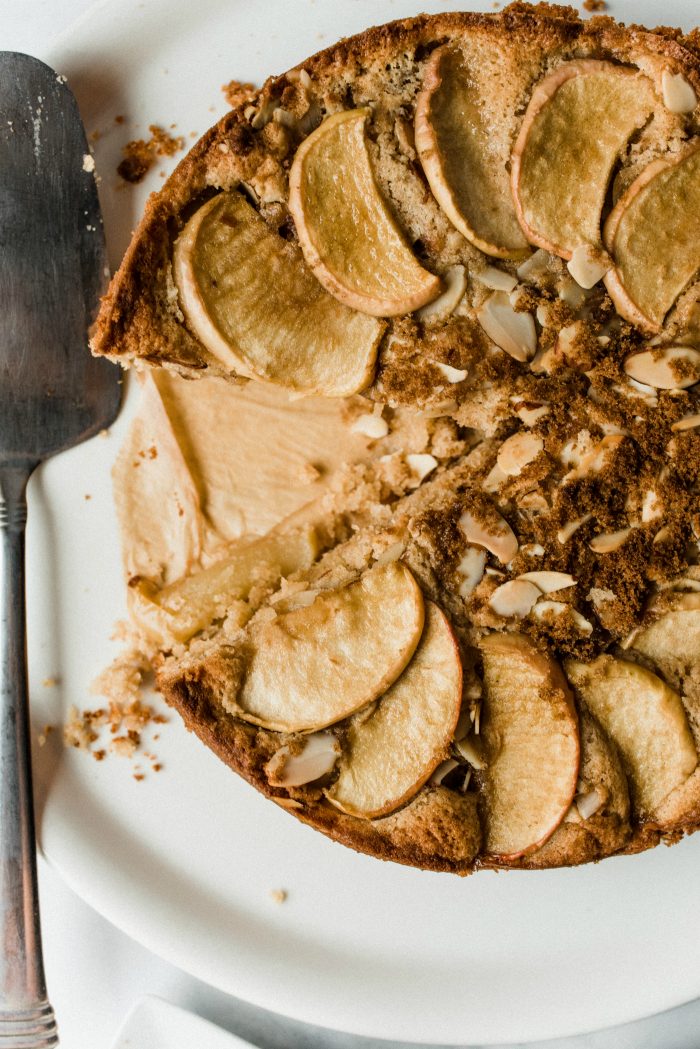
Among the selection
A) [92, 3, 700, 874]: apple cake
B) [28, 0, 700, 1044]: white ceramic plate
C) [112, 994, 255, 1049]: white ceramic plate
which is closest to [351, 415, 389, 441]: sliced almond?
[92, 3, 700, 874]: apple cake

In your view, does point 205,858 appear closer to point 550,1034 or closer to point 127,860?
point 127,860

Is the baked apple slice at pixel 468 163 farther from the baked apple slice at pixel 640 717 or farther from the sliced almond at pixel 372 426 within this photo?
the baked apple slice at pixel 640 717

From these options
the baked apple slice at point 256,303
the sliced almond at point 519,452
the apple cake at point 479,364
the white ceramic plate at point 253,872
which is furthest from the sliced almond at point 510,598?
the white ceramic plate at point 253,872

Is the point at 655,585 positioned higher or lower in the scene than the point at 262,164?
lower

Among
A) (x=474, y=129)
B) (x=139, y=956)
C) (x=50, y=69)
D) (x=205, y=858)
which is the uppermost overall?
(x=50, y=69)

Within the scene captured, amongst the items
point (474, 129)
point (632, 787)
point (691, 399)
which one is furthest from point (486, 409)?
point (632, 787)

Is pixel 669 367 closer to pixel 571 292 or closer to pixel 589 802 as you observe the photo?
pixel 571 292
